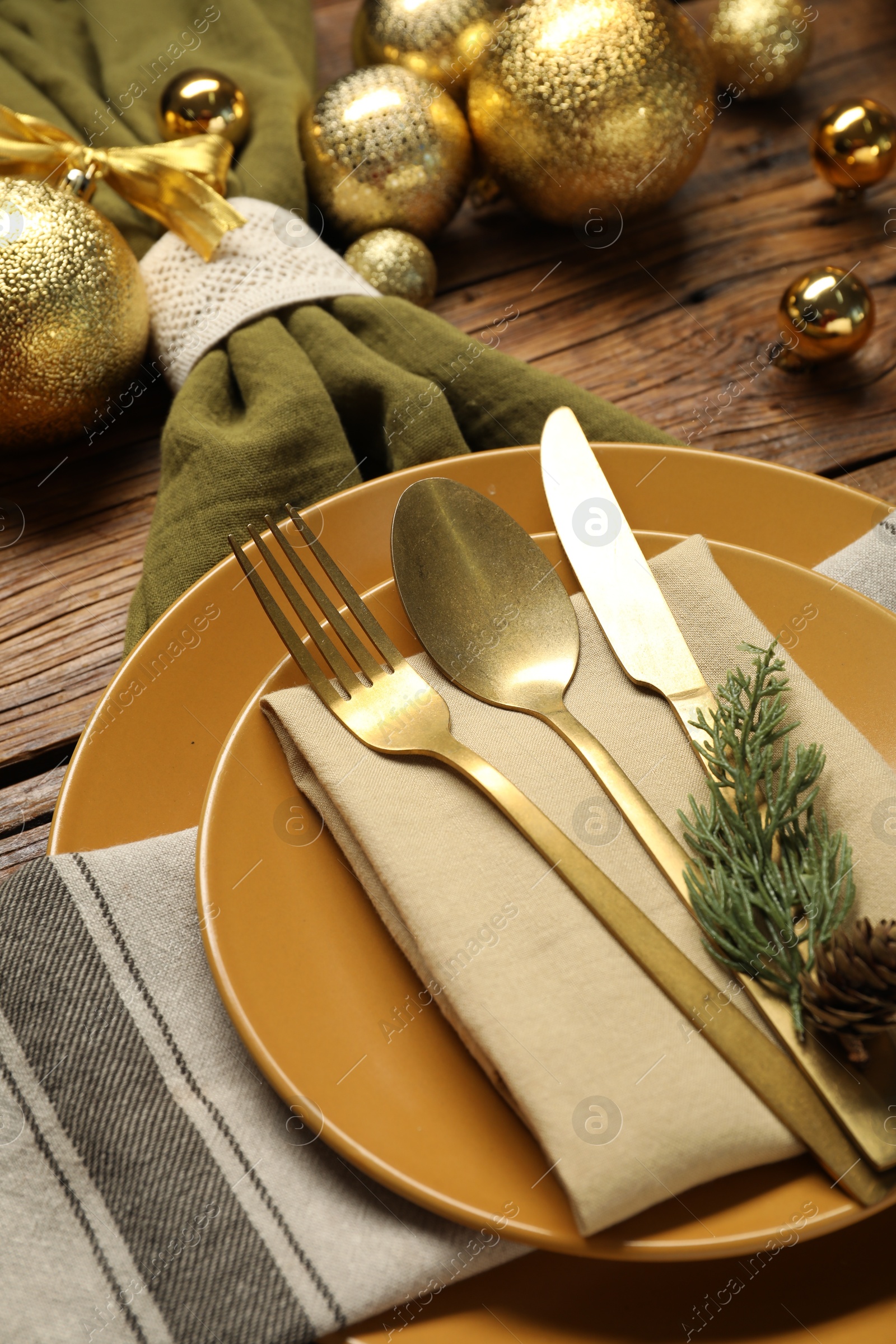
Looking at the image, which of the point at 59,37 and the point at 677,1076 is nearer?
the point at 677,1076

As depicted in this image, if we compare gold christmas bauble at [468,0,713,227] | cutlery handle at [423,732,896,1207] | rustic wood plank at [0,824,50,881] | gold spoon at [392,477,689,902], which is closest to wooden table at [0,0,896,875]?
rustic wood plank at [0,824,50,881]

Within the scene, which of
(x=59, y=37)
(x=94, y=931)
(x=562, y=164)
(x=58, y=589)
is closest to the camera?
(x=94, y=931)

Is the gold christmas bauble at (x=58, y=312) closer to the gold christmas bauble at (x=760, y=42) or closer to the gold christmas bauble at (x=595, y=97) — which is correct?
the gold christmas bauble at (x=595, y=97)

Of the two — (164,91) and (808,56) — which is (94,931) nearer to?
(164,91)

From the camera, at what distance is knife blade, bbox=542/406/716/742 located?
0.66 metres

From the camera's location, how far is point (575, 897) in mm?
551

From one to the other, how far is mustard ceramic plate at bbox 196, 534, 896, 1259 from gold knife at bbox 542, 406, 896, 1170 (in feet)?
0.12

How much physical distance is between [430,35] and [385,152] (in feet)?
0.81

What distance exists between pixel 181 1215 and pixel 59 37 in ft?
4.88

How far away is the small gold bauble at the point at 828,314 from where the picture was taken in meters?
1.05

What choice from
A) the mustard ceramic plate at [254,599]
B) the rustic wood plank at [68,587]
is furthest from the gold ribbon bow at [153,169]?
the mustard ceramic plate at [254,599]

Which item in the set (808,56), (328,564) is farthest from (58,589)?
(808,56)

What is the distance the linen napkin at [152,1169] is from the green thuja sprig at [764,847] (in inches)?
8.1

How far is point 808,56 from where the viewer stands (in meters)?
1.38
